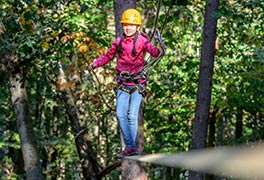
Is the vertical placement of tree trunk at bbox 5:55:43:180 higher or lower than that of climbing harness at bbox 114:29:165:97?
lower

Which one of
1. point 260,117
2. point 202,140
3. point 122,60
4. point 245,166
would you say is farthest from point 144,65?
point 260,117

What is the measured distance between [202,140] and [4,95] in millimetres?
5585

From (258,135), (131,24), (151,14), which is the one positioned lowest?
(258,135)

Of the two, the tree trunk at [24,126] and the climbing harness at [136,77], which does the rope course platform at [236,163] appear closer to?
the climbing harness at [136,77]

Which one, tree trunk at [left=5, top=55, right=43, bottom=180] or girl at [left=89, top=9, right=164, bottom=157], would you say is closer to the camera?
girl at [left=89, top=9, right=164, bottom=157]

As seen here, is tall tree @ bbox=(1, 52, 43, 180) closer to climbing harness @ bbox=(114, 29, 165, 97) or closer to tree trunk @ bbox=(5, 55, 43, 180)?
tree trunk @ bbox=(5, 55, 43, 180)

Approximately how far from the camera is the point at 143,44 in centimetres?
492

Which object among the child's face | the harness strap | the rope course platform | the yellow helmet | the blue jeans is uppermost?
the yellow helmet

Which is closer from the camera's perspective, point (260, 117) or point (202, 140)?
point (202, 140)

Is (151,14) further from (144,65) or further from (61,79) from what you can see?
(144,65)

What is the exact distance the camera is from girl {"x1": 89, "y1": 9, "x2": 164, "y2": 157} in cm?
486

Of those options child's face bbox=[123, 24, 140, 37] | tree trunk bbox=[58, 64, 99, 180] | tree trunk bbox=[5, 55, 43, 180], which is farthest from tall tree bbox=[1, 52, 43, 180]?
child's face bbox=[123, 24, 140, 37]

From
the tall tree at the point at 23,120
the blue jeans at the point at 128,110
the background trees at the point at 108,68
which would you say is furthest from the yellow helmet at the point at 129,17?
the tall tree at the point at 23,120

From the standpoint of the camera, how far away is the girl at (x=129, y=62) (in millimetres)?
4863
